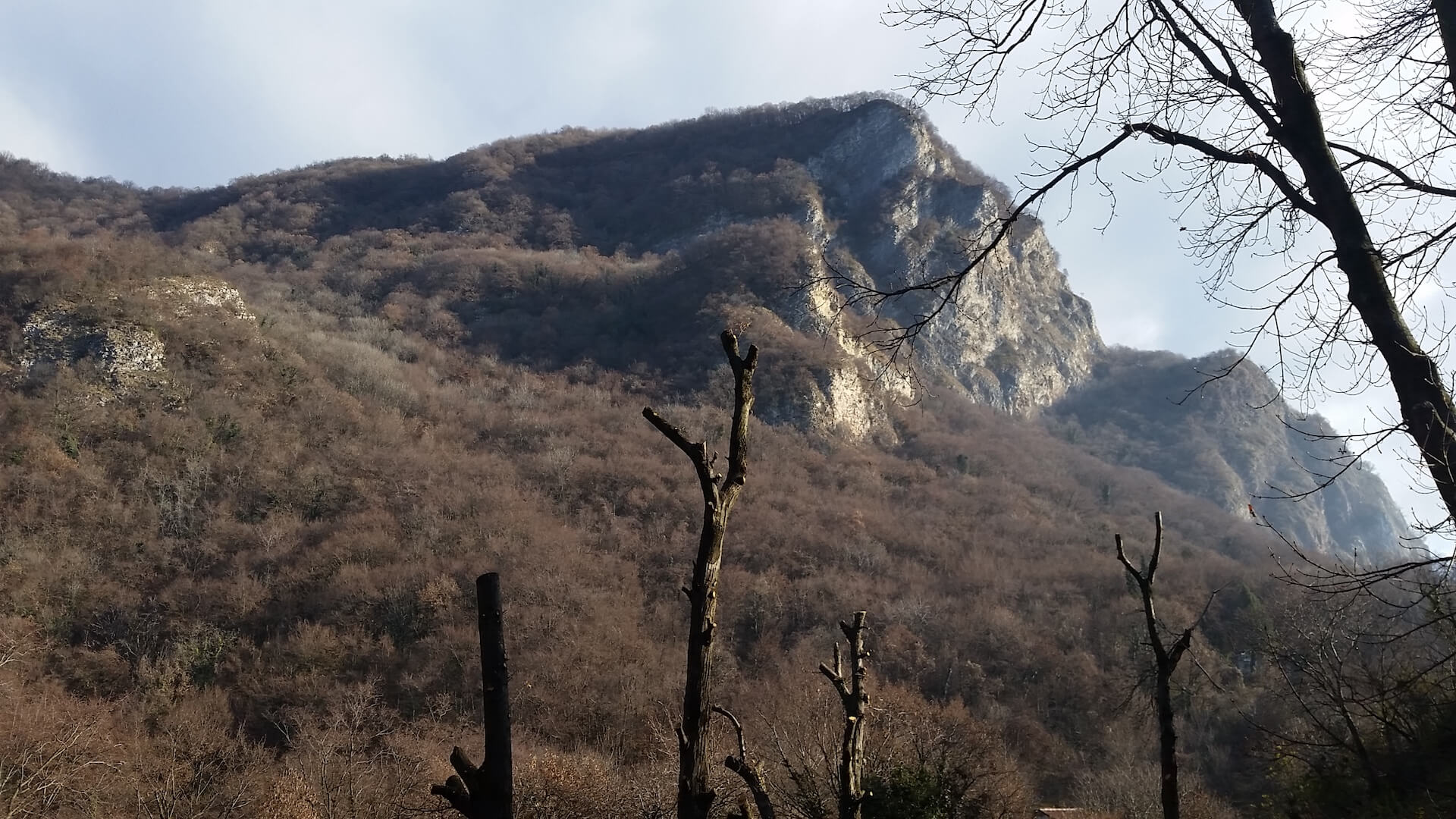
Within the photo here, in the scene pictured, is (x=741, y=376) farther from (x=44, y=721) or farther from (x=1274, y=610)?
(x=1274, y=610)

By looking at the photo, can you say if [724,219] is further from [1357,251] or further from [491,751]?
[491,751]

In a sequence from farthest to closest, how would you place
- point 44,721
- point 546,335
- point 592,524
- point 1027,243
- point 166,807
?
point 1027,243 < point 546,335 < point 592,524 < point 44,721 < point 166,807

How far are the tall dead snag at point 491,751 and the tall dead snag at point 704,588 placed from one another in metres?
0.61

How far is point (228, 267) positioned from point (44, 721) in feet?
158

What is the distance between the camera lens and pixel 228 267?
181 feet

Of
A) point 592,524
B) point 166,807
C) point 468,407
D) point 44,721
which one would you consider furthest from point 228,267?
point 166,807

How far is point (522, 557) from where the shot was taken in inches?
1029

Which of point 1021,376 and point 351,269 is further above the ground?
point 351,269

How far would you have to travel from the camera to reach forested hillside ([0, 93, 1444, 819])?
16.5m

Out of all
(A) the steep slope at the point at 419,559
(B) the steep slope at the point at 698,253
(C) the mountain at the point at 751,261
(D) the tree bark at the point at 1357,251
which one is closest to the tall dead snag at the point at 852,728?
(D) the tree bark at the point at 1357,251

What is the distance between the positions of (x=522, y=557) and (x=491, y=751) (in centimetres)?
2499

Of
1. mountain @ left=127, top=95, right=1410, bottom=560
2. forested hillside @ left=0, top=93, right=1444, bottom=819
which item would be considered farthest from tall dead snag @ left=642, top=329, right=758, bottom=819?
mountain @ left=127, top=95, right=1410, bottom=560

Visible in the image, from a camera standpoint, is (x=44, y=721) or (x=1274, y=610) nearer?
(x=44, y=721)

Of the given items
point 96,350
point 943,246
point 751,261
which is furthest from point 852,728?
point 943,246
